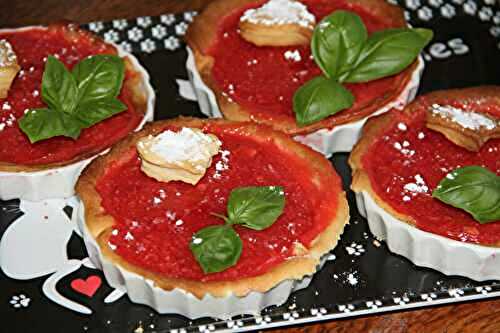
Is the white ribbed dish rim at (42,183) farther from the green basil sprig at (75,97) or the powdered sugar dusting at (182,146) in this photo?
the powdered sugar dusting at (182,146)

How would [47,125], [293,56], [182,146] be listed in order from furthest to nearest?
1. [293,56]
2. [47,125]
3. [182,146]

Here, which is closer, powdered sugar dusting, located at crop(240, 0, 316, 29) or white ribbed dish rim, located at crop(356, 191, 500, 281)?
white ribbed dish rim, located at crop(356, 191, 500, 281)

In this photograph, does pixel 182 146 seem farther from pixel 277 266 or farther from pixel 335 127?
pixel 335 127

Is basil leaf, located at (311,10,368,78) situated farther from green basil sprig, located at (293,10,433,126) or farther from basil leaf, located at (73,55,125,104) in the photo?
basil leaf, located at (73,55,125,104)

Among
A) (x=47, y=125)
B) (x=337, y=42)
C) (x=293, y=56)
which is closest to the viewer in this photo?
(x=47, y=125)

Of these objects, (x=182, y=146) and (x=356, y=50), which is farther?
(x=356, y=50)

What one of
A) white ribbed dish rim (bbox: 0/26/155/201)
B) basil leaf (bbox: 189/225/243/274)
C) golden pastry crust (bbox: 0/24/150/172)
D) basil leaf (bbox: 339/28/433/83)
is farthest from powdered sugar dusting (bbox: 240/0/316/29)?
basil leaf (bbox: 189/225/243/274)

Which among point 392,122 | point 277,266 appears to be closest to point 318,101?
point 392,122
